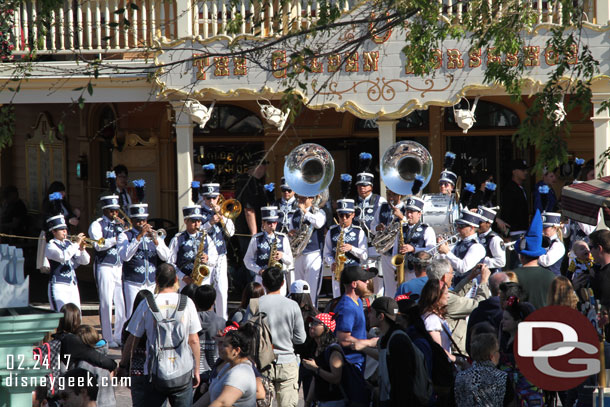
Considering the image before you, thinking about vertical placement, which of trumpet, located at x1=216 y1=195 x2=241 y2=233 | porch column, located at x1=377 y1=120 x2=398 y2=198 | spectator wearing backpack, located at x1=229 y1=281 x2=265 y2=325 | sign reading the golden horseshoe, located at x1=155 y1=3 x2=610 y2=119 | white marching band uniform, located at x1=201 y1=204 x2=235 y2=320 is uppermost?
sign reading the golden horseshoe, located at x1=155 y1=3 x2=610 y2=119

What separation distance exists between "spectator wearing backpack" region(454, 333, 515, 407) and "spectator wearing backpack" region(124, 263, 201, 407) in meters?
2.07

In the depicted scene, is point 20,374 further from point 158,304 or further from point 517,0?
point 517,0

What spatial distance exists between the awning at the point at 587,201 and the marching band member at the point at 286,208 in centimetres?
498

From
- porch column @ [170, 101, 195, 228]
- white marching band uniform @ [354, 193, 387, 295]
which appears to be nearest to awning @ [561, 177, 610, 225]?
white marching band uniform @ [354, 193, 387, 295]

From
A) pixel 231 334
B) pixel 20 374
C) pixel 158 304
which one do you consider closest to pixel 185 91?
pixel 158 304

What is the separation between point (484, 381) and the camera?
6.94m

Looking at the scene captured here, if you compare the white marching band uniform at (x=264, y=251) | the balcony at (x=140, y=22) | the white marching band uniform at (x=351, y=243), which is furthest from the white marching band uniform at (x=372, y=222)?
the balcony at (x=140, y=22)

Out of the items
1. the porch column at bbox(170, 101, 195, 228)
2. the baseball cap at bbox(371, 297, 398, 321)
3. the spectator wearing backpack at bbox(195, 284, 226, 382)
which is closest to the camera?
the baseball cap at bbox(371, 297, 398, 321)

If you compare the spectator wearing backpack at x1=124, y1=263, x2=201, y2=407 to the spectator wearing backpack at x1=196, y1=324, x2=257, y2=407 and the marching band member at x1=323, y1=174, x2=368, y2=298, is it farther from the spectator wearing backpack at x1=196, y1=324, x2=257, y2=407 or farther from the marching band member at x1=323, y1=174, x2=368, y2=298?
the marching band member at x1=323, y1=174, x2=368, y2=298

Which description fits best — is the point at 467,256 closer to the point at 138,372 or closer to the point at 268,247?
the point at 268,247

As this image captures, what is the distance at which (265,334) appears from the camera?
25.7 ft

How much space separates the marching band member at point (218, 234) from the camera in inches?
534

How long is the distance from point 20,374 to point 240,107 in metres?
12.8

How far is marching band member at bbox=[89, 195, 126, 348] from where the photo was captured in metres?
13.2
